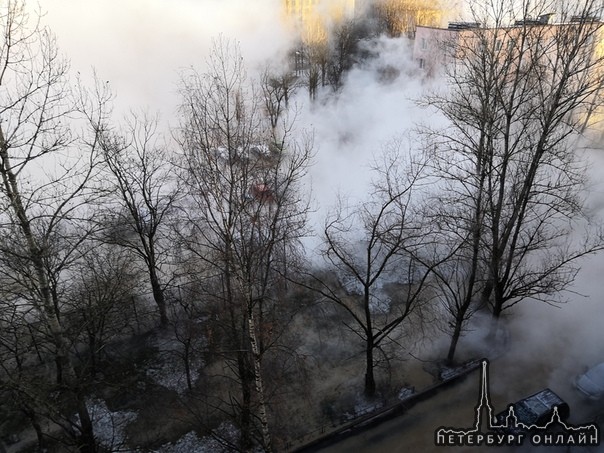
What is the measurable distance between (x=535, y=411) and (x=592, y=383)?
1.68 metres

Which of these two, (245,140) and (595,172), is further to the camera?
(595,172)

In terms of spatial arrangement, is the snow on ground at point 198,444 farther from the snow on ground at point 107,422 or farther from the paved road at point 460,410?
the paved road at point 460,410

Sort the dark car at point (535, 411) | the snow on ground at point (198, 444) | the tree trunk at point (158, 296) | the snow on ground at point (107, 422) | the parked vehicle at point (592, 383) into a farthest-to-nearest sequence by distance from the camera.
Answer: the tree trunk at point (158, 296), the parked vehicle at point (592, 383), the snow on ground at point (107, 422), the snow on ground at point (198, 444), the dark car at point (535, 411)

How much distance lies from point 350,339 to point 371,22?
79.2 feet

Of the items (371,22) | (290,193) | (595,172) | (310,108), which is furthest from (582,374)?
(371,22)

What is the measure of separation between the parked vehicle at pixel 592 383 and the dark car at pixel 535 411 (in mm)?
746

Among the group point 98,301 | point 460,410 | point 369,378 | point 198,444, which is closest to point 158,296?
point 98,301

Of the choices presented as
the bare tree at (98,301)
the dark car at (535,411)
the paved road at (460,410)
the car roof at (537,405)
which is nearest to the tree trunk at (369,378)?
the paved road at (460,410)

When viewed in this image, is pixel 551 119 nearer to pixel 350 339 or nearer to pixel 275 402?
pixel 350 339

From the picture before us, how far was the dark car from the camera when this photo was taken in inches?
315

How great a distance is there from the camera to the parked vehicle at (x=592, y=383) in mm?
8734

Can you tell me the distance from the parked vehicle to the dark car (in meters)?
0.75

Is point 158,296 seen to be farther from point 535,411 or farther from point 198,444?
point 535,411

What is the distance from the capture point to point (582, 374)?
30.8 ft
